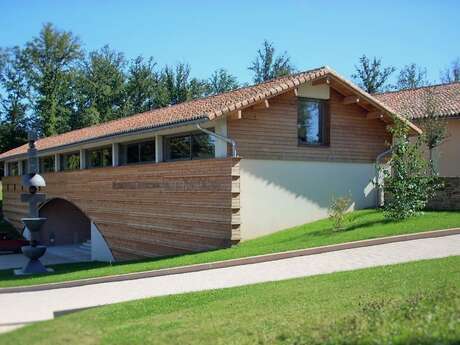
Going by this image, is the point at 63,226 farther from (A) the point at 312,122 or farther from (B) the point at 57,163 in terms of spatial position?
(A) the point at 312,122

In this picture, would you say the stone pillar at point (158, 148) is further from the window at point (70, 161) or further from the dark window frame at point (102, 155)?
the window at point (70, 161)

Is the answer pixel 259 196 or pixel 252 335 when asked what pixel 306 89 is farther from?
pixel 252 335

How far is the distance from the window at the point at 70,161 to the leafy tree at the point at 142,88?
2466 centimetres

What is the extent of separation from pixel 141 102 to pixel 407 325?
156 feet

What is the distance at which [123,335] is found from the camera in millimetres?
6578

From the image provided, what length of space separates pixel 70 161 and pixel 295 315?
21028 mm

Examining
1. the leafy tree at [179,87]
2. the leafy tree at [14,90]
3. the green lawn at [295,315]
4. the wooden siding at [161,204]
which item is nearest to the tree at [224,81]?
the leafy tree at [179,87]

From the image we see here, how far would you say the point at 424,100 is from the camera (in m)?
27.0

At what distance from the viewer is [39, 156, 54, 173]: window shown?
27783mm

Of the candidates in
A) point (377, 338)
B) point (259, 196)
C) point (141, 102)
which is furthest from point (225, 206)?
point (141, 102)

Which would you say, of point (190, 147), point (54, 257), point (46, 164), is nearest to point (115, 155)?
point (190, 147)

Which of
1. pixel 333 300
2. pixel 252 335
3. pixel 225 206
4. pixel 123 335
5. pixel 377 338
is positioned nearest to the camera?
pixel 377 338

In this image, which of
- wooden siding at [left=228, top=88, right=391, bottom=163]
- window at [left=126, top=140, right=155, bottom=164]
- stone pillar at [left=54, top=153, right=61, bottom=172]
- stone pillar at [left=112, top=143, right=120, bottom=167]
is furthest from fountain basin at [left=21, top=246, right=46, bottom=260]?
stone pillar at [left=54, top=153, right=61, bottom=172]

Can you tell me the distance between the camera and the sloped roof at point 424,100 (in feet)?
80.8
